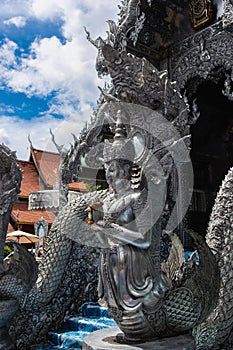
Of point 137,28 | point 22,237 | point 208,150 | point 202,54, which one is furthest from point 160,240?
point 22,237

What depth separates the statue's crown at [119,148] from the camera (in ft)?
7.26

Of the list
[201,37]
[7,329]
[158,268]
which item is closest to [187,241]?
[201,37]

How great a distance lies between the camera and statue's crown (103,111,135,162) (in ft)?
7.26

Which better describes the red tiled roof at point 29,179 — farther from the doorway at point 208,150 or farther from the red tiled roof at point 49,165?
the doorway at point 208,150

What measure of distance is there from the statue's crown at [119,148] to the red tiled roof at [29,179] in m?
11.0

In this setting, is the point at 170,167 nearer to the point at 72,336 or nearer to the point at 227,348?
the point at 227,348

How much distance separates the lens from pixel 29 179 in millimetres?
14234

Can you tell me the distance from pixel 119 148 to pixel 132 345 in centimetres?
109

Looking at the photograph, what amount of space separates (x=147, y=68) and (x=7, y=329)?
229 centimetres

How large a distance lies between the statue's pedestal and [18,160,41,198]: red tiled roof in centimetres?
A: 1093

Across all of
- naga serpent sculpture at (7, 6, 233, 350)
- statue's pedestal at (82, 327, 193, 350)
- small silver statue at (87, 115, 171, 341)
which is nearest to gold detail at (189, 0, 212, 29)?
naga serpent sculpture at (7, 6, 233, 350)

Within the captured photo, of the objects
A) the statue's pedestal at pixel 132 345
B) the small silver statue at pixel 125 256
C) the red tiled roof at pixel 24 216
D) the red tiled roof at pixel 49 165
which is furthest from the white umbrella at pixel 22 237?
the small silver statue at pixel 125 256

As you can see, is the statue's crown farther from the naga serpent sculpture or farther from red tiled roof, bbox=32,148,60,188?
red tiled roof, bbox=32,148,60,188

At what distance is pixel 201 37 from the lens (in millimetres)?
6113
